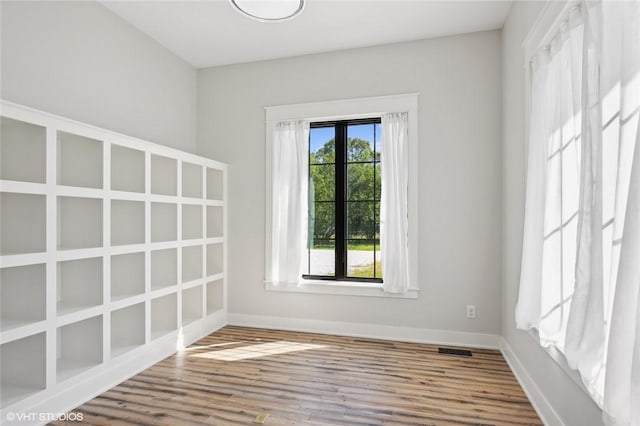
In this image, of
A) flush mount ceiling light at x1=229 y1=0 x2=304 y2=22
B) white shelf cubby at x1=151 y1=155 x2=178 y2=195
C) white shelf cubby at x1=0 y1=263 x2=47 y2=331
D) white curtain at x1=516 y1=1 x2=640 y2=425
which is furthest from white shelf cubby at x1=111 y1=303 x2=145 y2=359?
white curtain at x1=516 y1=1 x2=640 y2=425

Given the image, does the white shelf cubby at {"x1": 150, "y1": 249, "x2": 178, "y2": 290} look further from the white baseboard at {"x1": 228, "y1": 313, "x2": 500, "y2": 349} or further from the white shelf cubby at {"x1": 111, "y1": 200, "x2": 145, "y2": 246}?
the white baseboard at {"x1": 228, "y1": 313, "x2": 500, "y2": 349}

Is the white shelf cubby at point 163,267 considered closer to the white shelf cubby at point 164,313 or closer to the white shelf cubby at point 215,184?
the white shelf cubby at point 164,313

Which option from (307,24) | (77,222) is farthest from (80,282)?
(307,24)

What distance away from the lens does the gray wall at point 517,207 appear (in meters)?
1.92

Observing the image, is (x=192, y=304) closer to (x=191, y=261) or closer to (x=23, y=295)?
(x=191, y=261)

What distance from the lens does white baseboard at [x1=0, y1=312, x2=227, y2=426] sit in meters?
1.95

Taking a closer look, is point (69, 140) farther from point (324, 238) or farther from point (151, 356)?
point (324, 238)

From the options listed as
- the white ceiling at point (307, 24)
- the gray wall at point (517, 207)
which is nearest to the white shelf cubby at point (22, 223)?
the white ceiling at point (307, 24)

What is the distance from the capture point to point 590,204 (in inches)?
57.4

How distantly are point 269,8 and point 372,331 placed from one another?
303 cm

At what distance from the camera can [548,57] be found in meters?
2.08

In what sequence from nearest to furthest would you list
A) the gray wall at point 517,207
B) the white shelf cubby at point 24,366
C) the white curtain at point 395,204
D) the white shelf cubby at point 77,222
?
1. the gray wall at point 517,207
2. the white shelf cubby at point 24,366
3. the white shelf cubby at point 77,222
4. the white curtain at point 395,204

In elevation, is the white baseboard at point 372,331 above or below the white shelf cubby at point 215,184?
below

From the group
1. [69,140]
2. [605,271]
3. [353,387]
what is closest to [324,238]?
[353,387]
